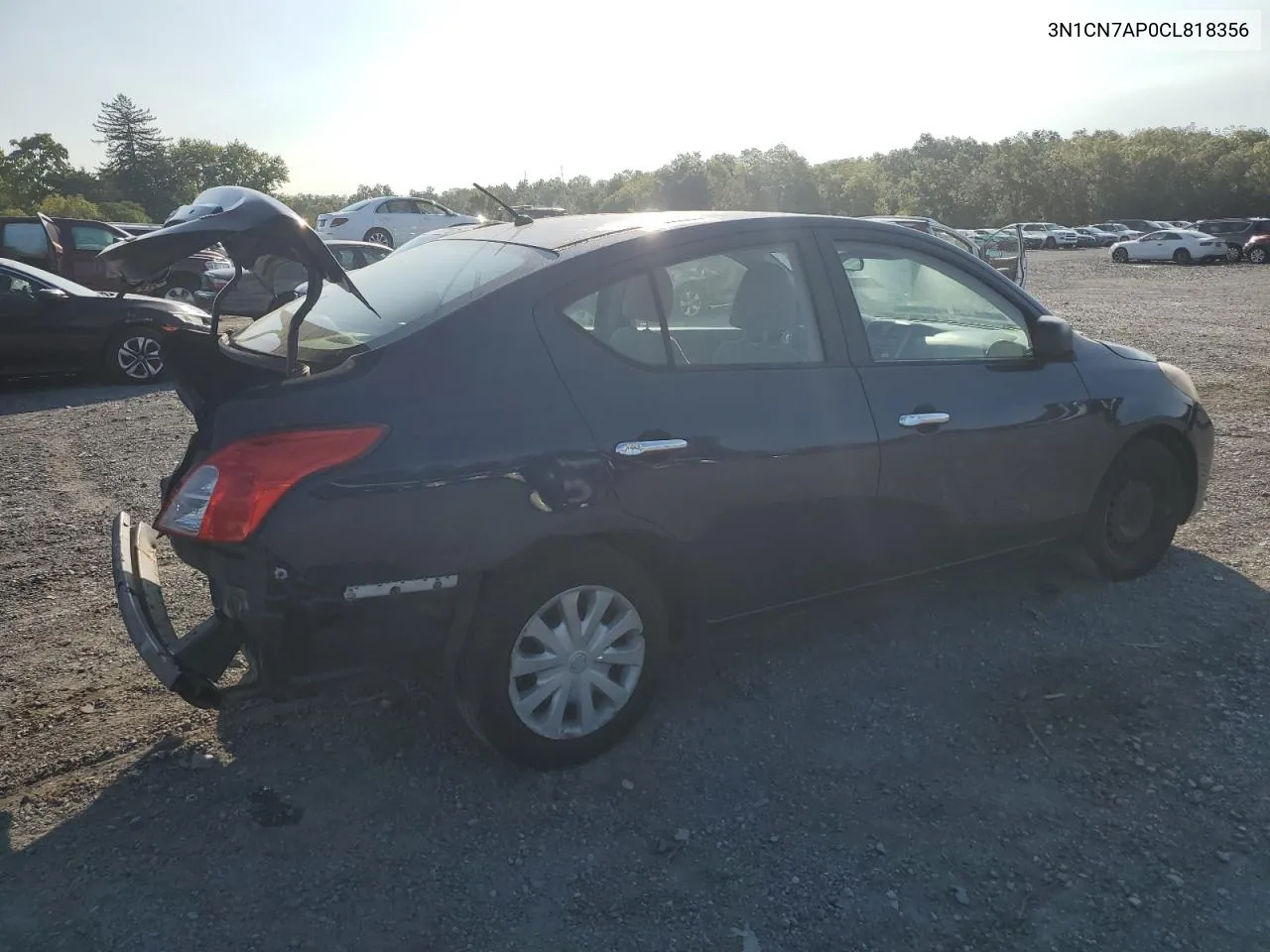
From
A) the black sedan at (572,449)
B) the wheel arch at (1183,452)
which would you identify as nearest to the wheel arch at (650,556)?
the black sedan at (572,449)

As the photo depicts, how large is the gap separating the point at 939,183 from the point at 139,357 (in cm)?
7363

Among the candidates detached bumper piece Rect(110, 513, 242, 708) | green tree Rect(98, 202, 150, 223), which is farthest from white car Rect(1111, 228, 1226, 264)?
green tree Rect(98, 202, 150, 223)

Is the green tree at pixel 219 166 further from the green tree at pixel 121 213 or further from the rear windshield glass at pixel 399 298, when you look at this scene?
the rear windshield glass at pixel 399 298

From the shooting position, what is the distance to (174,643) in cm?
295

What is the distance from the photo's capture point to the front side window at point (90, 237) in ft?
50.6

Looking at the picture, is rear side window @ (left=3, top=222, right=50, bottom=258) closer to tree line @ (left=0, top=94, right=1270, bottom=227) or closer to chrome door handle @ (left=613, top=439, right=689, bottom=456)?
chrome door handle @ (left=613, top=439, right=689, bottom=456)

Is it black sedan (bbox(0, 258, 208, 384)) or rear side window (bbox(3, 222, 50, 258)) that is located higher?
rear side window (bbox(3, 222, 50, 258))

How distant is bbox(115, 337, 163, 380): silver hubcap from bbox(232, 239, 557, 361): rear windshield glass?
24.8 ft

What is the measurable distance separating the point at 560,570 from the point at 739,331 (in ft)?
3.79

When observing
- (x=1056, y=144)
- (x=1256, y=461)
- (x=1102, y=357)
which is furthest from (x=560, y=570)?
(x=1056, y=144)

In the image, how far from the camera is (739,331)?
3578mm

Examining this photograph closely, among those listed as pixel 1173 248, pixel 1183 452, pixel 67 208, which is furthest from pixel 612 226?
pixel 67 208

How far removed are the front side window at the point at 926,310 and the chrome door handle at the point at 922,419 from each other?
0.76 feet

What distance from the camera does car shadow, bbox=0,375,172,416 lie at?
30.7 feet
